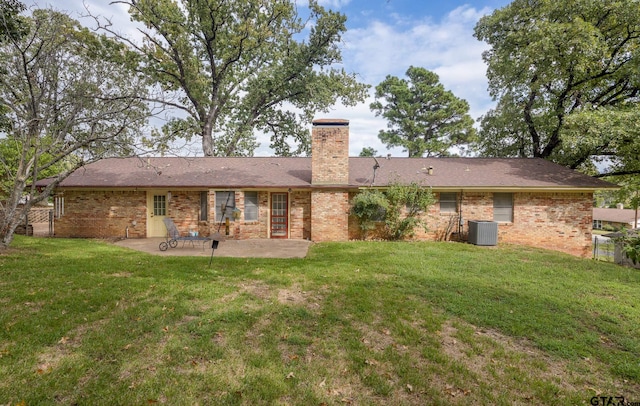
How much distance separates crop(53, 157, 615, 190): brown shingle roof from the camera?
496 inches

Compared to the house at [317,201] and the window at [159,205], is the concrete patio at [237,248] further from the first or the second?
the window at [159,205]

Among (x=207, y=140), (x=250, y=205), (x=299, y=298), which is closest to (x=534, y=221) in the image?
(x=299, y=298)

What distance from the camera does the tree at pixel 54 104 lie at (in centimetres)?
908

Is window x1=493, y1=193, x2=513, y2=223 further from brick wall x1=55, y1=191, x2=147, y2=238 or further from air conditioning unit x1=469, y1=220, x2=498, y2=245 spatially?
brick wall x1=55, y1=191, x2=147, y2=238

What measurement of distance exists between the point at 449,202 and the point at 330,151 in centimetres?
568

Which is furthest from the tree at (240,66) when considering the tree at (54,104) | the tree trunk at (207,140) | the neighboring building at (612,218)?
the neighboring building at (612,218)

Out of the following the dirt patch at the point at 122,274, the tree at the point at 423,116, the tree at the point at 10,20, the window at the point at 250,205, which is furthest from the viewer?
the tree at the point at 423,116

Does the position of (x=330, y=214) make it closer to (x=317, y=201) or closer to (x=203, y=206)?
(x=317, y=201)

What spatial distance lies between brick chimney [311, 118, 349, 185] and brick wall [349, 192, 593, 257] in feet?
6.85

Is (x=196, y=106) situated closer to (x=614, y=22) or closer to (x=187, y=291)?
(x=187, y=291)

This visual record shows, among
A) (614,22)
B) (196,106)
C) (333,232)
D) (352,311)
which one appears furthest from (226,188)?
(614,22)

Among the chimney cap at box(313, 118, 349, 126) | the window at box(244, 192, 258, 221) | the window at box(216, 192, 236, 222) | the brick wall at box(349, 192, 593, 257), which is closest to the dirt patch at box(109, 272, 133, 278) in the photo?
the window at box(216, 192, 236, 222)

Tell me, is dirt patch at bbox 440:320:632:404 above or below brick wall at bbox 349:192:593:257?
below

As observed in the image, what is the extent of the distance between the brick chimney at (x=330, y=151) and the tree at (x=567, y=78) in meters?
9.79
